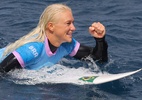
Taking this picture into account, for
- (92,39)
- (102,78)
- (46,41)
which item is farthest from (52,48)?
(92,39)

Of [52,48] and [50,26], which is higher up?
[50,26]

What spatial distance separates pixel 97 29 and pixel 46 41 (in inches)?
30.4

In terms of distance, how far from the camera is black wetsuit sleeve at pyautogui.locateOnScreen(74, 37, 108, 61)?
7.00 metres

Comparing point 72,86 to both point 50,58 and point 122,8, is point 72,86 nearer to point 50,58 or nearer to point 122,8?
point 50,58

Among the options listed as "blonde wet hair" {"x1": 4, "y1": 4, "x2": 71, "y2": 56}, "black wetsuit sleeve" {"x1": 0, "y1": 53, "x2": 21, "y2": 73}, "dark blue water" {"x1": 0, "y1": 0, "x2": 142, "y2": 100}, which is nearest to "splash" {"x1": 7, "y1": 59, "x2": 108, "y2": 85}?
"dark blue water" {"x1": 0, "y1": 0, "x2": 142, "y2": 100}

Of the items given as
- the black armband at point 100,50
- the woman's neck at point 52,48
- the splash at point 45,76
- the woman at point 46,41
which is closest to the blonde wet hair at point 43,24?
the woman at point 46,41

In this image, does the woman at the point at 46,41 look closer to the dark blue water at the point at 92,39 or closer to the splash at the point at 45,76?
the splash at the point at 45,76

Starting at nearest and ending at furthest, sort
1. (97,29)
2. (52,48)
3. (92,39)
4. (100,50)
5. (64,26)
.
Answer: (64,26), (97,29), (52,48), (100,50), (92,39)

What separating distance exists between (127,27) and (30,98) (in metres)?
4.36

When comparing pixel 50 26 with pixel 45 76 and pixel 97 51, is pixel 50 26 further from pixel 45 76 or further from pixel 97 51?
pixel 97 51

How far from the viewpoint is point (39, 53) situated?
6746 millimetres

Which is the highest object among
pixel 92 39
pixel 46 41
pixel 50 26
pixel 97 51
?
pixel 50 26

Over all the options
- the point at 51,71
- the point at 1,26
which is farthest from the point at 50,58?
the point at 1,26

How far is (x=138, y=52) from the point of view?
336 inches
